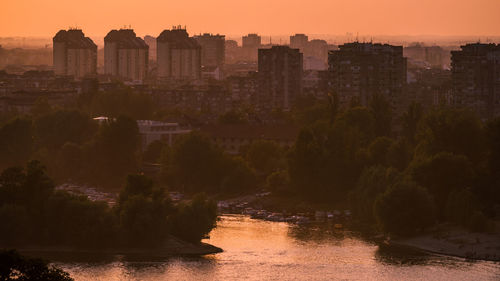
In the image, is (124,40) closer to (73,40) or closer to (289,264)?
(73,40)

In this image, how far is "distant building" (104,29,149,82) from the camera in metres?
192

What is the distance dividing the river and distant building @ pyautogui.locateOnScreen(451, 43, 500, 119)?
53.7 meters

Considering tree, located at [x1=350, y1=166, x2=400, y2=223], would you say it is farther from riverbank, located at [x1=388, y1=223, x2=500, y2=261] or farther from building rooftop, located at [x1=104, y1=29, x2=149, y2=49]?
building rooftop, located at [x1=104, y1=29, x2=149, y2=49]

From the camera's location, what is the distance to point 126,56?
192500mm

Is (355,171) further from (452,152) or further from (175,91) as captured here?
→ (175,91)

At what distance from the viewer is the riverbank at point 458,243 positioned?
5816 centimetres

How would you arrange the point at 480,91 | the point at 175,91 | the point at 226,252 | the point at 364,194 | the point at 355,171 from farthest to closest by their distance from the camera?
1. the point at 175,91
2. the point at 480,91
3. the point at 355,171
4. the point at 364,194
5. the point at 226,252

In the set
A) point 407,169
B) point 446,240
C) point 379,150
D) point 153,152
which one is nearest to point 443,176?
point 407,169

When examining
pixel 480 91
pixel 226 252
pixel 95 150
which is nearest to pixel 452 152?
pixel 226 252

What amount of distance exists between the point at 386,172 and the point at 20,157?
27.3 metres

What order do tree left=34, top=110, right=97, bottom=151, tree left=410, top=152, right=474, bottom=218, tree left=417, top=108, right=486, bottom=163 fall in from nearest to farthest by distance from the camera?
tree left=410, top=152, right=474, bottom=218 < tree left=417, top=108, right=486, bottom=163 < tree left=34, top=110, right=97, bottom=151

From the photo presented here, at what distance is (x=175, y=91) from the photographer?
444 ft

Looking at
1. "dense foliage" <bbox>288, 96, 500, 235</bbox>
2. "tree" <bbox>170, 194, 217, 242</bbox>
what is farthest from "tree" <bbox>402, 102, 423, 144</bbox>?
"tree" <bbox>170, 194, 217, 242</bbox>

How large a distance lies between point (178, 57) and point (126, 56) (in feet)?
22.1
